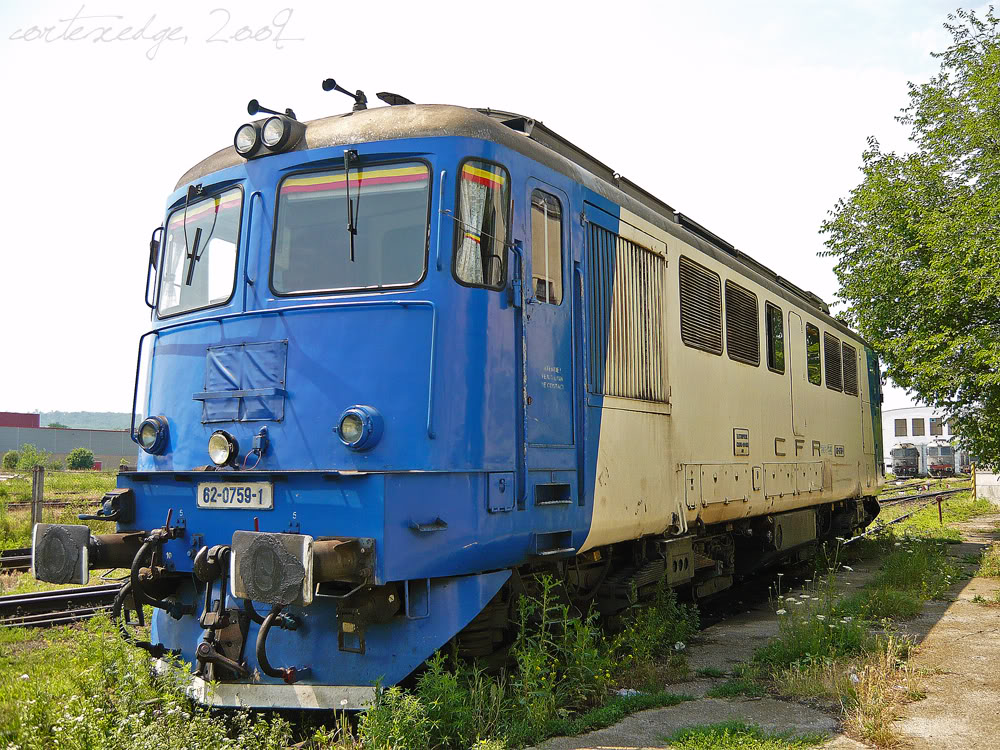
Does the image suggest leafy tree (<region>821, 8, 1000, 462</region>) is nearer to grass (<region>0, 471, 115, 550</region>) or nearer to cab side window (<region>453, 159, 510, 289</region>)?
cab side window (<region>453, 159, 510, 289</region>)

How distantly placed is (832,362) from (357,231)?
9.94 m

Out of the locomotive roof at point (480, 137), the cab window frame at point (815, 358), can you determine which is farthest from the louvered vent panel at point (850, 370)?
the locomotive roof at point (480, 137)

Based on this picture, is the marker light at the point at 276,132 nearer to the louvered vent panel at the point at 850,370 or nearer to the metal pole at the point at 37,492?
the metal pole at the point at 37,492

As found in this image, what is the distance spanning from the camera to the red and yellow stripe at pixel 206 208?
592 cm

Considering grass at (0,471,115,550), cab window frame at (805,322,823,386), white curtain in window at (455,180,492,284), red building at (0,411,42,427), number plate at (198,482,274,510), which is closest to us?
number plate at (198,482,274,510)

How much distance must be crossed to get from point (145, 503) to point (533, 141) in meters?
3.45

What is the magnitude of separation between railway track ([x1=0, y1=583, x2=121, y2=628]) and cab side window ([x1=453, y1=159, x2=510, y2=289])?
16.5 feet

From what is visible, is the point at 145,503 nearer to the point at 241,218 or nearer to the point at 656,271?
the point at 241,218

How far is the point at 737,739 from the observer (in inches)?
190

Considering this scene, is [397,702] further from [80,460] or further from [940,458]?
[940,458]

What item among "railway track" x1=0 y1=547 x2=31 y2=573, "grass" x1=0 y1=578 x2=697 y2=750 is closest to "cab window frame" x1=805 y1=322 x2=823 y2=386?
"grass" x1=0 y1=578 x2=697 y2=750

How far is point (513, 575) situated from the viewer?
5582mm

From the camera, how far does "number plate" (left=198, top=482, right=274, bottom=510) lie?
4992mm

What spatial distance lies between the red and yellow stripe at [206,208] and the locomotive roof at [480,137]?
0.23 m
